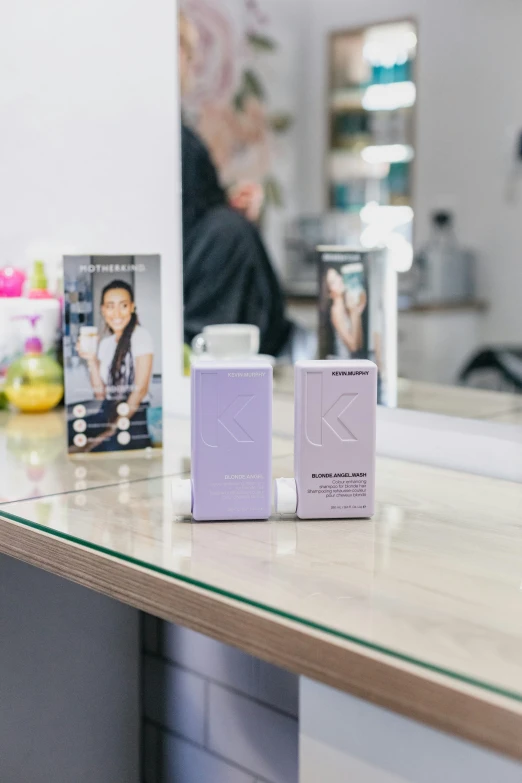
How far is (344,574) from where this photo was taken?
81cm

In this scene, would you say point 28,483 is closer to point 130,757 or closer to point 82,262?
point 82,262

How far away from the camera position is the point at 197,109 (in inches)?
148

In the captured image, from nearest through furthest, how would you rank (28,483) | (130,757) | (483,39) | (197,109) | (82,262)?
(28,483) → (82,262) → (130,757) → (197,109) → (483,39)

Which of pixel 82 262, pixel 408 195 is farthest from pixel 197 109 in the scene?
pixel 82 262

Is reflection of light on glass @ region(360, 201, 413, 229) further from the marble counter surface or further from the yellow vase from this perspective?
the marble counter surface

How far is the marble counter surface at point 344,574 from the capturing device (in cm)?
64

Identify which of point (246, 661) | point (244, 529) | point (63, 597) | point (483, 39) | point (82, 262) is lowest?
point (246, 661)

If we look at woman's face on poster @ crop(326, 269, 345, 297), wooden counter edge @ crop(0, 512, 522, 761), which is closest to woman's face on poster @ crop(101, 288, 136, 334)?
woman's face on poster @ crop(326, 269, 345, 297)

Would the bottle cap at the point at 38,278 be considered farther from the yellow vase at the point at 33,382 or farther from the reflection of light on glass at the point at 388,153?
the reflection of light on glass at the point at 388,153

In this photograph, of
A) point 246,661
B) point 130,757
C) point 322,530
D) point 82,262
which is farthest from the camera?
point 130,757

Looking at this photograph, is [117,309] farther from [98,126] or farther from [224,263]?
[224,263]

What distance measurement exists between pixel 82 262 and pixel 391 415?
1.51 feet

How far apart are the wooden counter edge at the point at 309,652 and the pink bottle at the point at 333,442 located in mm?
196

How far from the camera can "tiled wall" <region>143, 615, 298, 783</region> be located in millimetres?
1342
